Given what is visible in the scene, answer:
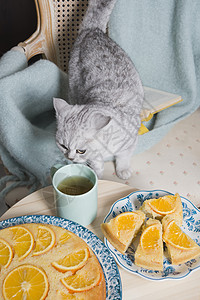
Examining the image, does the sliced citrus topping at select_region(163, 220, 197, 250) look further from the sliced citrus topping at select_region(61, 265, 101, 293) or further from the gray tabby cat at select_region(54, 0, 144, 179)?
the gray tabby cat at select_region(54, 0, 144, 179)

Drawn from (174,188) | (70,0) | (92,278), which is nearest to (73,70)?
(70,0)

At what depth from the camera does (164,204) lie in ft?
2.17

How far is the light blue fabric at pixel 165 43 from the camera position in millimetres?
1139

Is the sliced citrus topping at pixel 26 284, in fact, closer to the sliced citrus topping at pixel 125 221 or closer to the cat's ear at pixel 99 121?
the sliced citrus topping at pixel 125 221

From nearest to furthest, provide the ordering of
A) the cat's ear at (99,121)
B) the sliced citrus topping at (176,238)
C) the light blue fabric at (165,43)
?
the sliced citrus topping at (176,238) < the cat's ear at (99,121) < the light blue fabric at (165,43)

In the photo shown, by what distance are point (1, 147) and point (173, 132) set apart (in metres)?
0.65

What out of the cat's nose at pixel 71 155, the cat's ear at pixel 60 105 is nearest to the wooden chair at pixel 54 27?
the cat's ear at pixel 60 105

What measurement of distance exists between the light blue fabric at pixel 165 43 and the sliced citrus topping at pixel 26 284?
0.72 metres

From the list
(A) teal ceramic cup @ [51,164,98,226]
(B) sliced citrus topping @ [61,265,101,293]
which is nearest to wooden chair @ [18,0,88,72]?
(A) teal ceramic cup @ [51,164,98,226]

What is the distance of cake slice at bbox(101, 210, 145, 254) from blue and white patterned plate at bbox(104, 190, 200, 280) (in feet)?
0.07

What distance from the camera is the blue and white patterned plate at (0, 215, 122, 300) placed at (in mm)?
539

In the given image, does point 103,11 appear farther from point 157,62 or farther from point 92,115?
point 92,115

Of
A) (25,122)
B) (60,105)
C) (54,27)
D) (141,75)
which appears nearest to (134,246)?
(60,105)

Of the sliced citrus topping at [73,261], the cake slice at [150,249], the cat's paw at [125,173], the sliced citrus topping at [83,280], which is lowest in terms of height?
the cat's paw at [125,173]
